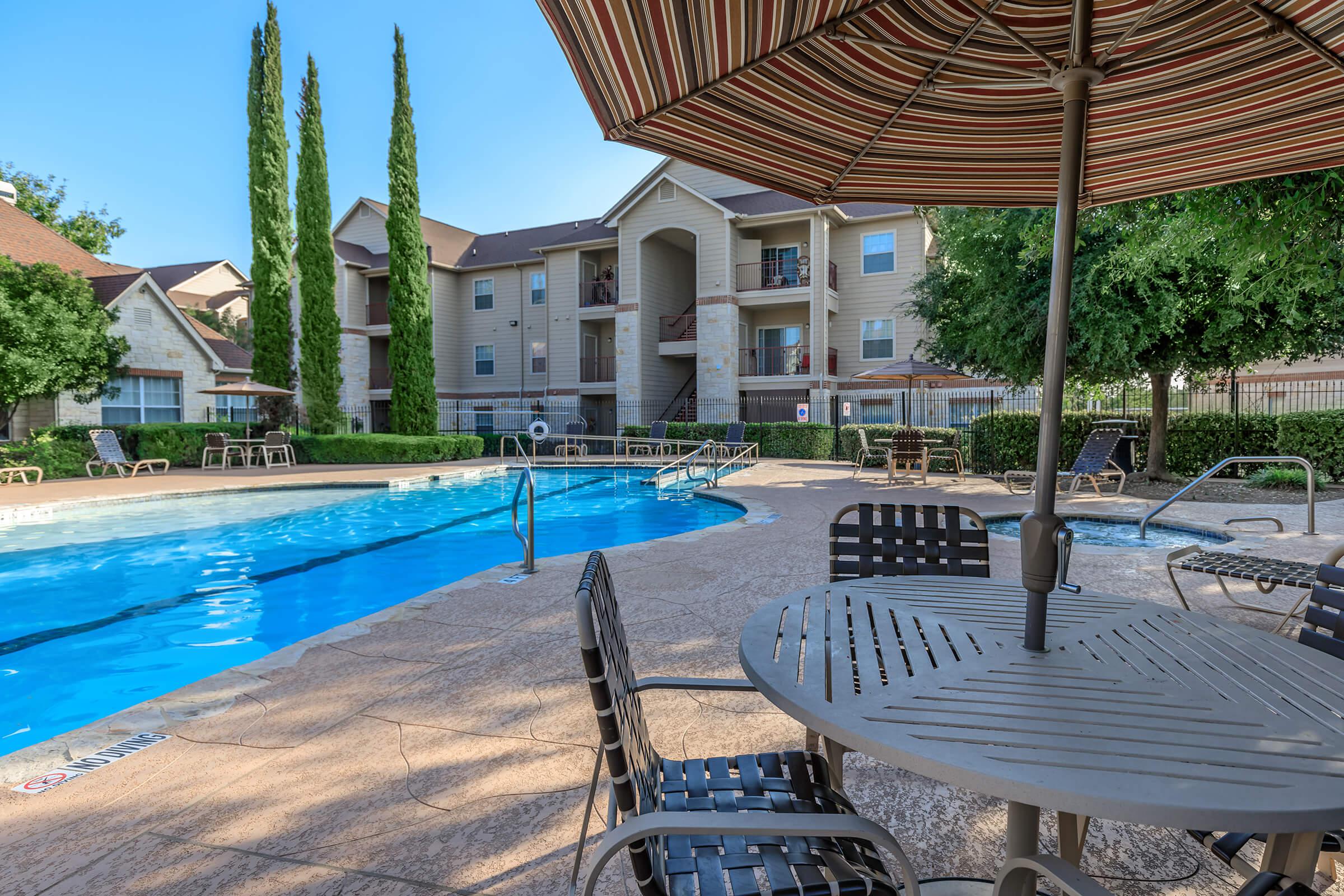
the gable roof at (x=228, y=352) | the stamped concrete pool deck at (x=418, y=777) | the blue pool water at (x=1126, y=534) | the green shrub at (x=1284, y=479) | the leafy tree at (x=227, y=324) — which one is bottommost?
the blue pool water at (x=1126, y=534)

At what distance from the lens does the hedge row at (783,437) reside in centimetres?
2042

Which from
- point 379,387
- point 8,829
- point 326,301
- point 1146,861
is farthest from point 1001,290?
point 379,387

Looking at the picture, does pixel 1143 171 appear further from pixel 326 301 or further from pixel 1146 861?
pixel 326 301

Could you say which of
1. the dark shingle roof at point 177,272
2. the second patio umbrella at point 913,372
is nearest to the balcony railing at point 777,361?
the second patio umbrella at point 913,372

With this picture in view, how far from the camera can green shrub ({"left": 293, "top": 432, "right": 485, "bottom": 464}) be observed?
20031 millimetres

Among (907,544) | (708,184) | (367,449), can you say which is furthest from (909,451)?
(708,184)

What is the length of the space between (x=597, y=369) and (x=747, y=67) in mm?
24587

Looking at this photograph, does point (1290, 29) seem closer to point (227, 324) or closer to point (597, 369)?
point (597, 369)

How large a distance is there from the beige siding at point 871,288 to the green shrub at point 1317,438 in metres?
11.5

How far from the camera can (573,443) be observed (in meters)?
23.6

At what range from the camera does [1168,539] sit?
7730 mm

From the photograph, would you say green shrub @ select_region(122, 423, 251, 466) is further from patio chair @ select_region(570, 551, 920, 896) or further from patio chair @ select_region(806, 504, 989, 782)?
patio chair @ select_region(570, 551, 920, 896)

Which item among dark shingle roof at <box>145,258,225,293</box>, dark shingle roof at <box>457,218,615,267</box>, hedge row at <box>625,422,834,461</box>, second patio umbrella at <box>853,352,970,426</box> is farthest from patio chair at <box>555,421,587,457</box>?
dark shingle roof at <box>145,258,225,293</box>

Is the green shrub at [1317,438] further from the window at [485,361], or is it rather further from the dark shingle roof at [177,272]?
the dark shingle roof at [177,272]
